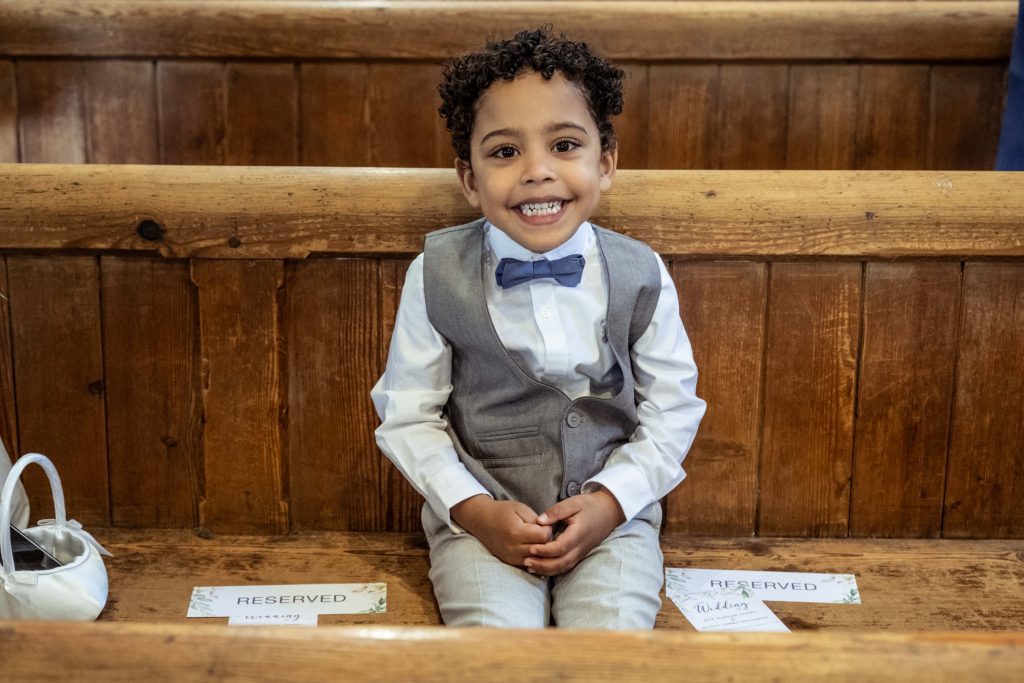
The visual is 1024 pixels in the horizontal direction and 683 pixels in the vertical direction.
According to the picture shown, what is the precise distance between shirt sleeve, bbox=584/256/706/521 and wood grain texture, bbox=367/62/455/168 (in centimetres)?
96

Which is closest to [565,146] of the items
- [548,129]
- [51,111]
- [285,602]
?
[548,129]

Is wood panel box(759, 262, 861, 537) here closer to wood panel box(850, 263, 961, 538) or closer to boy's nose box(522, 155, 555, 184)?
wood panel box(850, 263, 961, 538)

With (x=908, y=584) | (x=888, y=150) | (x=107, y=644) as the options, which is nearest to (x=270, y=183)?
(x=107, y=644)

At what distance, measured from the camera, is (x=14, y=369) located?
4.63ft

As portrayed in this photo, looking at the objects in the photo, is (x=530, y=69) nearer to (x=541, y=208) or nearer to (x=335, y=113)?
(x=541, y=208)

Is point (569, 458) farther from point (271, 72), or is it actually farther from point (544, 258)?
point (271, 72)

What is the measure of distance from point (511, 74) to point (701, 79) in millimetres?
1020

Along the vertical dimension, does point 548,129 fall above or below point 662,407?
above

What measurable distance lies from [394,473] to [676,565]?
0.43 metres

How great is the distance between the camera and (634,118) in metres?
2.11

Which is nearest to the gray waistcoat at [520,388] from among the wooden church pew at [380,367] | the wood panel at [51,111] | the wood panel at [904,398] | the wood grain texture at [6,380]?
the wooden church pew at [380,367]

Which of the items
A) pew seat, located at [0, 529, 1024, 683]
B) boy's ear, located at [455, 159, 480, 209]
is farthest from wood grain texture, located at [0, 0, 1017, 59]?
pew seat, located at [0, 529, 1024, 683]

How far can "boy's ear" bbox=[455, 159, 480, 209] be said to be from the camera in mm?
1248

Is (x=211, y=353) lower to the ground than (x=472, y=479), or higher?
higher
